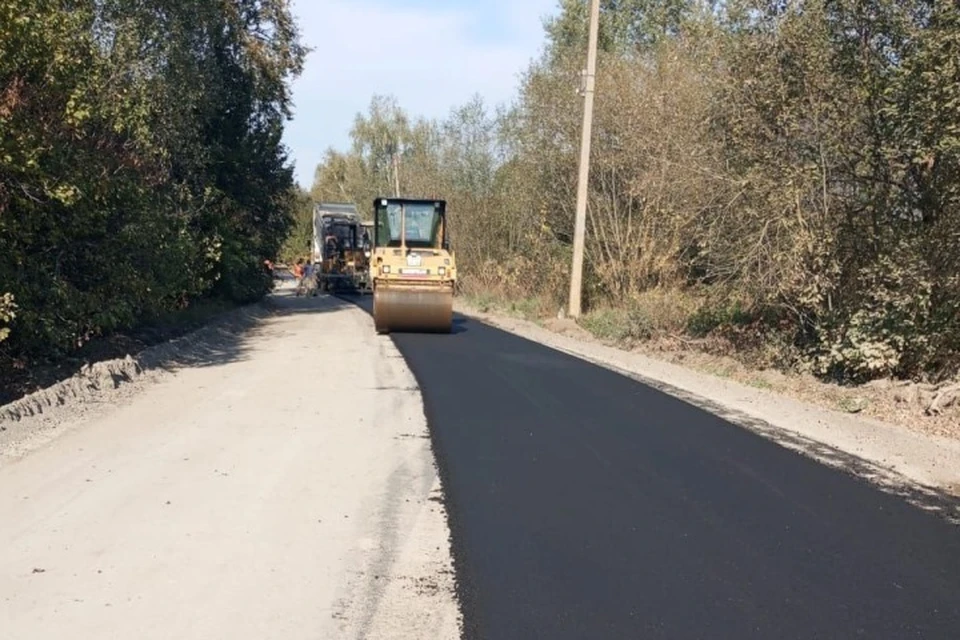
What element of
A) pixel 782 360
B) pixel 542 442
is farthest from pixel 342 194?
pixel 542 442

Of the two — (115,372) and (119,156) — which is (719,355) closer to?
(115,372)

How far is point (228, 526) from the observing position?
20.5 ft

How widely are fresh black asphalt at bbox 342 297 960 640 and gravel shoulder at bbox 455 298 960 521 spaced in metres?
0.33

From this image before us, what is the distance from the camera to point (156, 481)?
7.30 m

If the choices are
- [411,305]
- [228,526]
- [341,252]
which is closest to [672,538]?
[228,526]

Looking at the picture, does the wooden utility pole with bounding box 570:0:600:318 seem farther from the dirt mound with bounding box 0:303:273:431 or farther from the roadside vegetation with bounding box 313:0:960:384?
the dirt mound with bounding box 0:303:273:431

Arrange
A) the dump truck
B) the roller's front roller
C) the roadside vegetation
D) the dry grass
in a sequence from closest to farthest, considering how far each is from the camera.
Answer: the dry grass, the roadside vegetation, the roller's front roller, the dump truck

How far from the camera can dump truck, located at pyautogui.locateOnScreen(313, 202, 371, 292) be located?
139 feet

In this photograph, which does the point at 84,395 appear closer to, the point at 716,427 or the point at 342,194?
the point at 716,427

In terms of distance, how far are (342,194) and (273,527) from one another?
7247cm

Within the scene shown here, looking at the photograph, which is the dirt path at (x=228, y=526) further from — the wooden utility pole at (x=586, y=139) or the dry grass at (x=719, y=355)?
the wooden utility pole at (x=586, y=139)

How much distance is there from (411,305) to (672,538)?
46.1ft


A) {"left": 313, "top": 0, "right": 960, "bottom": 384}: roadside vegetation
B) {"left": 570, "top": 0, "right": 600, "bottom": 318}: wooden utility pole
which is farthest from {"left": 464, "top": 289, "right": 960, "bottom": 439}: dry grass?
{"left": 570, "top": 0, "right": 600, "bottom": 318}: wooden utility pole

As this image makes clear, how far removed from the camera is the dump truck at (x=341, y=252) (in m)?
→ 42.2
